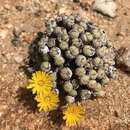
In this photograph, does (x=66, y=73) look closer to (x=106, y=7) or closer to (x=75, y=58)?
(x=75, y=58)

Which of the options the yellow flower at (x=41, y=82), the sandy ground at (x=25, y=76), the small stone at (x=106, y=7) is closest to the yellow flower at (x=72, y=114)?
the sandy ground at (x=25, y=76)

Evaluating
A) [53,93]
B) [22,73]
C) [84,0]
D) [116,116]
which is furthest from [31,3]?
[116,116]

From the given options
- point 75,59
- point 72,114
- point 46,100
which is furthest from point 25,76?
point 72,114

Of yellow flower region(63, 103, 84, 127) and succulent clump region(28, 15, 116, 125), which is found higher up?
succulent clump region(28, 15, 116, 125)

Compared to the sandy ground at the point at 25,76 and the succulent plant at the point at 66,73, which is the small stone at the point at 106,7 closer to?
the sandy ground at the point at 25,76

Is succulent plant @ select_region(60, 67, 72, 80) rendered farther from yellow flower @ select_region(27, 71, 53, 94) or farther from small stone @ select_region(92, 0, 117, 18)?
small stone @ select_region(92, 0, 117, 18)

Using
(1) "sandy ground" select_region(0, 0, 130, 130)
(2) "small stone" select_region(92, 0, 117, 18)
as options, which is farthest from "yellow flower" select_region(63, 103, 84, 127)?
(2) "small stone" select_region(92, 0, 117, 18)

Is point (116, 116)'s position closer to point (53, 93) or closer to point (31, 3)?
point (53, 93)
